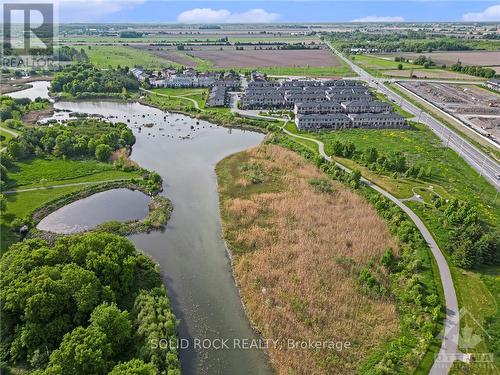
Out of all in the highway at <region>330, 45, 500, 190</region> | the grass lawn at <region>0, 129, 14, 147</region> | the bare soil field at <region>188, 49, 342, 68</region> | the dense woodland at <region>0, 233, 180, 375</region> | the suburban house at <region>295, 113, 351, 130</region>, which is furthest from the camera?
the bare soil field at <region>188, 49, 342, 68</region>

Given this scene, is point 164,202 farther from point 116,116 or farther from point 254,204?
point 116,116

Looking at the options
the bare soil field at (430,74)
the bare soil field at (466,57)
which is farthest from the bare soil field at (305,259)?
the bare soil field at (466,57)

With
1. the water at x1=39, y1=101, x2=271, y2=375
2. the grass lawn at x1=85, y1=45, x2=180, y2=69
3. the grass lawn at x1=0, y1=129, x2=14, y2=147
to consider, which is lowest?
the water at x1=39, y1=101, x2=271, y2=375

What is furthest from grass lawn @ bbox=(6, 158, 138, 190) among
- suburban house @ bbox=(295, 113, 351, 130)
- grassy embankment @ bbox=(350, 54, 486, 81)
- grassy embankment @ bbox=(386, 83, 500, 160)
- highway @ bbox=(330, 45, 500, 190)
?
grassy embankment @ bbox=(350, 54, 486, 81)

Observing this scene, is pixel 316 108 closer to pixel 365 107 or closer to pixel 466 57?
pixel 365 107

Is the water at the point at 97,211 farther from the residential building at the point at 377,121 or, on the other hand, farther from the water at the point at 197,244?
the residential building at the point at 377,121

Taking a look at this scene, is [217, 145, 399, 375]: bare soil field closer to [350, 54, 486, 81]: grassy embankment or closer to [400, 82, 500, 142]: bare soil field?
[400, 82, 500, 142]: bare soil field

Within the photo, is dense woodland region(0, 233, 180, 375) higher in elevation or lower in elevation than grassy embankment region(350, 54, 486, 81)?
lower
